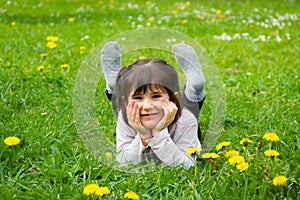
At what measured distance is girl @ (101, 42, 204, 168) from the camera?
7.95ft

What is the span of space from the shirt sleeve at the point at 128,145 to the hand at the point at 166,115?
104 mm

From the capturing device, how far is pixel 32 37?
5.44 metres

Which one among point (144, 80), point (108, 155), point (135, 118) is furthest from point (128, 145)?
point (144, 80)

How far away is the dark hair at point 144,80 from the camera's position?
95.3 inches

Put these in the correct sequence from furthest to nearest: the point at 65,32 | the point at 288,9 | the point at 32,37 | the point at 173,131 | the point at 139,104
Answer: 1. the point at 288,9
2. the point at 65,32
3. the point at 32,37
4. the point at 173,131
5. the point at 139,104

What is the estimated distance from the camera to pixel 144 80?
2.41 metres

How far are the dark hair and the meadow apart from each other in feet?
1.01

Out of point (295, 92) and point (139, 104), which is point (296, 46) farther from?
point (139, 104)

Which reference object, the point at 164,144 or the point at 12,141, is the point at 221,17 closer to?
the point at 164,144

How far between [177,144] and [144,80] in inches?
15.1

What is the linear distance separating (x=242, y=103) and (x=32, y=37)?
2.71 metres

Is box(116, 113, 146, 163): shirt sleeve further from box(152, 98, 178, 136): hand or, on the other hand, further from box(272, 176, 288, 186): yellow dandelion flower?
box(272, 176, 288, 186): yellow dandelion flower

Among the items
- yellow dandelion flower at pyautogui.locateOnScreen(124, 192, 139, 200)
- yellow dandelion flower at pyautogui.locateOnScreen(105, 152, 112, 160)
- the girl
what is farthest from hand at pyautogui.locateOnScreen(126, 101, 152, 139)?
yellow dandelion flower at pyautogui.locateOnScreen(124, 192, 139, 200)

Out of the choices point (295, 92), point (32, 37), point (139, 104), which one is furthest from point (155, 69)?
point (32, 37)
